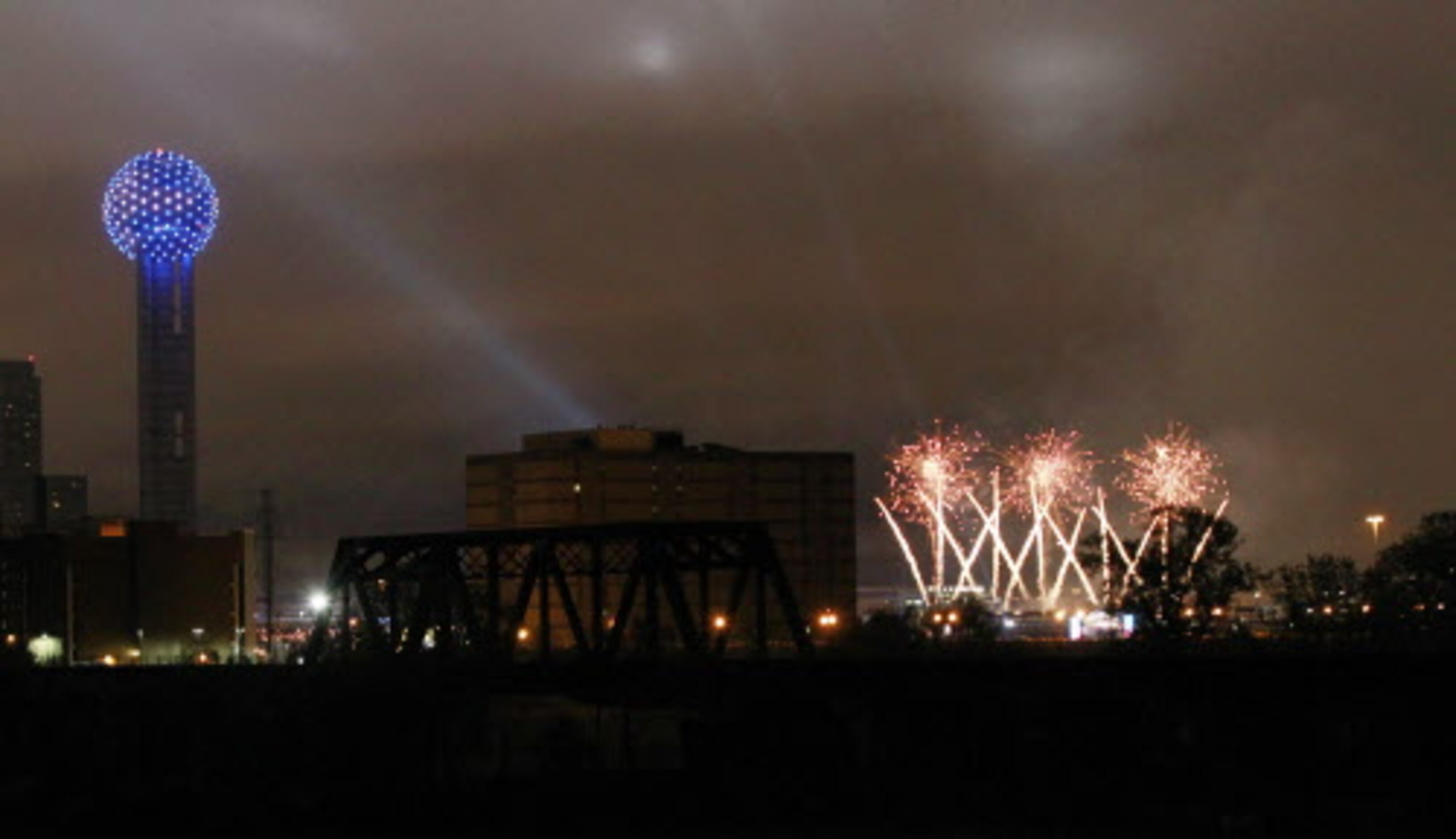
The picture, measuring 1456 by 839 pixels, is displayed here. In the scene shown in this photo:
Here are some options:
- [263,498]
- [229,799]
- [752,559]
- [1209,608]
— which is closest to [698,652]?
[752,559]

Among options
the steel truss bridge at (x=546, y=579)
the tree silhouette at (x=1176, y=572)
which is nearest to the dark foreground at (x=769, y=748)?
the steel truss bridge at (x=546, y=579)

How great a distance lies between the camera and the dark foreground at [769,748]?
83562 millimetres

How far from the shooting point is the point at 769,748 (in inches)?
3487

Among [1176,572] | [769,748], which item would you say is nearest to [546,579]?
[769,748]

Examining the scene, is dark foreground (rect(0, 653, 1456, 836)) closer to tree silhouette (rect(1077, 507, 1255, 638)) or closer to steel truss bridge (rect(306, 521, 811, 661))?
steel truss bridge (rect(306, 521, 811, 661))

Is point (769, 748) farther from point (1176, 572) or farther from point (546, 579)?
point (1176, 572)

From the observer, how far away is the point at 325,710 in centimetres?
9156

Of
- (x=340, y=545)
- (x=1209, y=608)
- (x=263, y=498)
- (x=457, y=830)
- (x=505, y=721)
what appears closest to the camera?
(x=457, y=830)

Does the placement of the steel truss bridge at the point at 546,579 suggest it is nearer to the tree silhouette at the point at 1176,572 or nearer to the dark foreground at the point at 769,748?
the dark foreground at the point at 769,748

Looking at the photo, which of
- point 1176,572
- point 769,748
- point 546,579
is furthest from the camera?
point 1176,572

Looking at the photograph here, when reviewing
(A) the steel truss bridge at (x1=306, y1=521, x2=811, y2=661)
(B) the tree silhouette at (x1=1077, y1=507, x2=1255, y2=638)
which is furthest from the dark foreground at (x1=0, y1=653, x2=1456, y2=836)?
(B) the tree silhouette at (x1=1077, y1=507, x2=1255, y2=638)

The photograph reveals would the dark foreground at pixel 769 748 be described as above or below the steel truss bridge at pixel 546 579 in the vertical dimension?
below

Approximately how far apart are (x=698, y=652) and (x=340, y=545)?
24599 millimetres

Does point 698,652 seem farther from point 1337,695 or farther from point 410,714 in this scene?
point 1337,695
